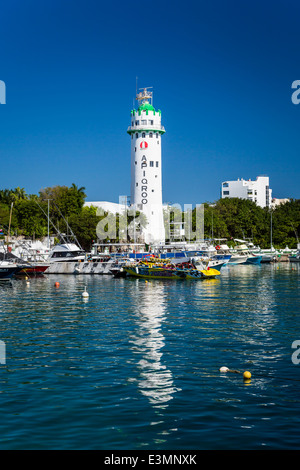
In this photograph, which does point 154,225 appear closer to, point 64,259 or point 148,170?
point 148,170

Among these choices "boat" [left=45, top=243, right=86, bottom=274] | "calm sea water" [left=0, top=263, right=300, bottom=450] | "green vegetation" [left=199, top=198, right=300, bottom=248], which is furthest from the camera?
"green vegetation" [left=199, top=198, right=300, bottom=248]

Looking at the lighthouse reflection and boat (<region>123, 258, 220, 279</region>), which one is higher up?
boat (<region>123, 258, 220, 279</region>)

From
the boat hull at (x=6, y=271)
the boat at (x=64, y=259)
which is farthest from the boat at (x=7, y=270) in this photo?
the boat at (x=64, y=259)

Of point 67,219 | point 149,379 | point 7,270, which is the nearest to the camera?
point 149,379

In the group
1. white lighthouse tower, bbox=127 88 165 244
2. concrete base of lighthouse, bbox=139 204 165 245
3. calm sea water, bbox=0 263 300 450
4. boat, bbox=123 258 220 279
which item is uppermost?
white lighthouse tower, bbox=127 88 165 244

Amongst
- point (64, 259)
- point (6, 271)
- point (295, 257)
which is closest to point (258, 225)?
point (295, 257)

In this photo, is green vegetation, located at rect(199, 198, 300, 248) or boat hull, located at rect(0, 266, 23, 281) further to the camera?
→ green vegetation, located at rect(199, 198, 300, 248)

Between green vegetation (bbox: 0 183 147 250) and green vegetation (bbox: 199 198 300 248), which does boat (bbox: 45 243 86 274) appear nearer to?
green vegetation (bbox: 0 183 147 250)

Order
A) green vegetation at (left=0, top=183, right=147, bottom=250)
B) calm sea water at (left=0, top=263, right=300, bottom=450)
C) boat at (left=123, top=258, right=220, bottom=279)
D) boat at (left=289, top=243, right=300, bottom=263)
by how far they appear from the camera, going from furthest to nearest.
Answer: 1. boat at (left=289, top=243, right=300, bottom=263)
2. green vegetation at (left=0, top=183, right=147, bottom=250)
3. boat at (left=123, top=258, right=220, bottom=279)
4. calm sea water at (left=0, top=263, right=300, bottom=450)

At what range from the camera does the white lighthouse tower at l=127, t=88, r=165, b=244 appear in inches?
4564

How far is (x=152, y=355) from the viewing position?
22.8 m

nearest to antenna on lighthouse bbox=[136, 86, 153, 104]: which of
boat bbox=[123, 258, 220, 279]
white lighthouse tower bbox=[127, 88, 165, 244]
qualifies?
white lighthouse tower bbox=[127, 88, 165, 244]

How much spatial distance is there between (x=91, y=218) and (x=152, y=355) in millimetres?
89926

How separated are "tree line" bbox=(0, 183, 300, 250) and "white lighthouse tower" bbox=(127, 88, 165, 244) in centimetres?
402
